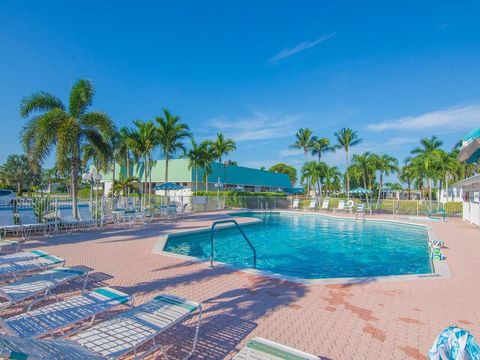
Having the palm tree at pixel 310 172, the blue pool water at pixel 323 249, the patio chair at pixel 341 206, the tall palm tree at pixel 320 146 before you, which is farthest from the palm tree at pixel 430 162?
the blue pool water at pixel 323 249

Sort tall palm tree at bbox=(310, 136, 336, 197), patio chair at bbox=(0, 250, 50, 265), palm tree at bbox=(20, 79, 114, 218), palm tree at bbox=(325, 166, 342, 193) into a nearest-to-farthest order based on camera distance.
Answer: patio chair at bbox=(0, 250, 50, 265) < palm tree at bbox=(20, 79, 114, 218) < tall palm tree at bbox=(310, 136, 336, 197) < palm tree at bbox=(325, 166, 342, 193)

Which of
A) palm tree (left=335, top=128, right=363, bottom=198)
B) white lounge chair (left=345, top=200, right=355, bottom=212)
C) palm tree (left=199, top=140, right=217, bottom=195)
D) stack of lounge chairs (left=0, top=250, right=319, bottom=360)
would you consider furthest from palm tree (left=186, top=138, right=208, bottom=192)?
stack of lounge chairs (left=0, top=250, right=319, bottom=360)

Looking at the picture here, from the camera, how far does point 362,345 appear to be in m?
3.34

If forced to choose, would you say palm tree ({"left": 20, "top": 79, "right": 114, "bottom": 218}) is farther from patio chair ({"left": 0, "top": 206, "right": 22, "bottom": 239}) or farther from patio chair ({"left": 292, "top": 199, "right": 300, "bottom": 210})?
patio chair ({"left": 292, "top": 199, "right": 300, "bottom": 210})

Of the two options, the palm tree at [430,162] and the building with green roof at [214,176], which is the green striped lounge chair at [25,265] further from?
the palm tree at [430,162]

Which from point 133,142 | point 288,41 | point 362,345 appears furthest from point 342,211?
point 362,345

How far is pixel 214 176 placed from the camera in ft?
117

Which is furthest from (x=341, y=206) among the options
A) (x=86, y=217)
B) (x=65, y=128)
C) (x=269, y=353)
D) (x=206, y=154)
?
(x=269, y=353)

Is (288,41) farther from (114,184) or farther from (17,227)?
(114,184)

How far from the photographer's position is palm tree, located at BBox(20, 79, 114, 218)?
11859mm

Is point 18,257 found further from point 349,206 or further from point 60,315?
point 349,206

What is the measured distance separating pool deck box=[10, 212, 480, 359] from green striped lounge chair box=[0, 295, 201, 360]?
15.8 inches

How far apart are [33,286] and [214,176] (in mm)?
31535

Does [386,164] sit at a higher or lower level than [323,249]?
higher
